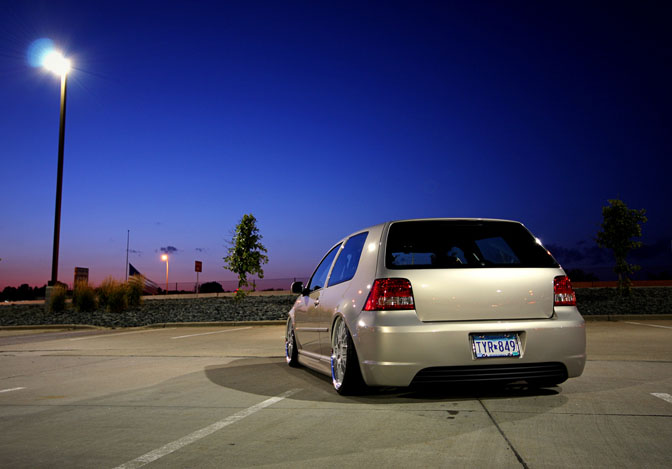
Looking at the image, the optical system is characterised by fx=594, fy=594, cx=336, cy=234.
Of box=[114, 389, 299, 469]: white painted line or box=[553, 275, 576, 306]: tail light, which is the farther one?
box=[553, 275, 576, 306]: tail light

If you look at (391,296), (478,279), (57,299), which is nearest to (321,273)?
(391,296)

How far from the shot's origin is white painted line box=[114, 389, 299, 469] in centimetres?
360

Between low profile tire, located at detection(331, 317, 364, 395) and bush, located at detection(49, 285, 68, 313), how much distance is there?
67.0ft

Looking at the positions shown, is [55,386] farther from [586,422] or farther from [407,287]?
[586,422]

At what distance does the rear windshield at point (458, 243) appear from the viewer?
5.32m

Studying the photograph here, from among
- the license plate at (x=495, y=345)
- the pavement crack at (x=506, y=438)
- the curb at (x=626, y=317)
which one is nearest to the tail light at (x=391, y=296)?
the license plate at (x=495, y=345)

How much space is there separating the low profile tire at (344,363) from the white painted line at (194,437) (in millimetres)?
597

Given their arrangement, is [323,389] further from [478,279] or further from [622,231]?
[622,231]

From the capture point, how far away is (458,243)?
250 inches

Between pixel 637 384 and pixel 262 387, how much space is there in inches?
153

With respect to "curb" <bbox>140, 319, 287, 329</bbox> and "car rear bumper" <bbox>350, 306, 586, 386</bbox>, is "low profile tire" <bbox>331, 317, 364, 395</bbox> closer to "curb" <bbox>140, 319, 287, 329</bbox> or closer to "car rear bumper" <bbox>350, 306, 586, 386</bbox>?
"car rear bumper" <bbox>350, 306, 586, 386</bbox>

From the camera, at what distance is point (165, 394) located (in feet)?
19.9

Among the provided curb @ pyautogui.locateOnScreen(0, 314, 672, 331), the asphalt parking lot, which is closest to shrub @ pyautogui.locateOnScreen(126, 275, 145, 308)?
curb @ pyautogui.locateOnScreen(0, 314, 672, 331)

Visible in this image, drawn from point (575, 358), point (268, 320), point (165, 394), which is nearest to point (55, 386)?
point (165, 394)
